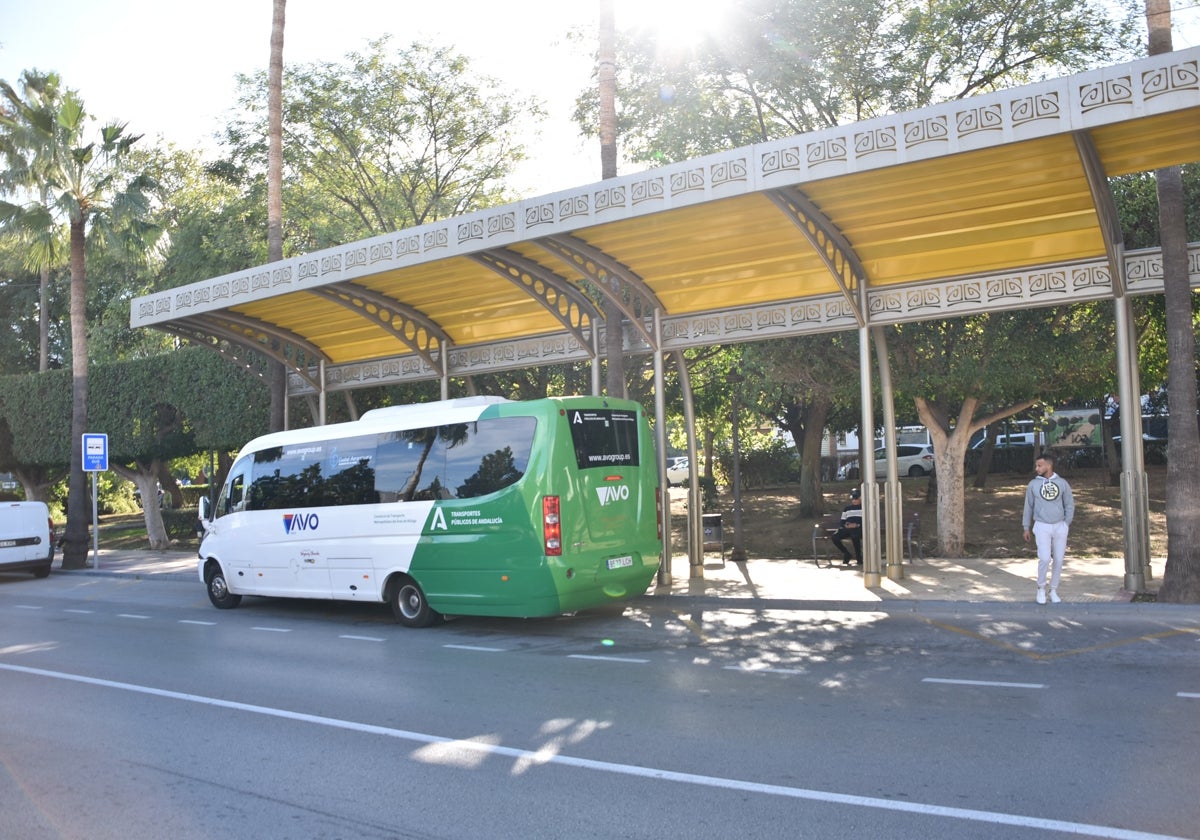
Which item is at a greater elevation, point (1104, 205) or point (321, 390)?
point (1104, 205)

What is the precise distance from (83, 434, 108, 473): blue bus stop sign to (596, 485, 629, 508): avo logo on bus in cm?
1593

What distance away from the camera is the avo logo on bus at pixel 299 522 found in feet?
45.5

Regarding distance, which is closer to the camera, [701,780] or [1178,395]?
[701,780]

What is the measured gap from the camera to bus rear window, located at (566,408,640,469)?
38.2 ft

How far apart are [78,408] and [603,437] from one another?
18.5 meters

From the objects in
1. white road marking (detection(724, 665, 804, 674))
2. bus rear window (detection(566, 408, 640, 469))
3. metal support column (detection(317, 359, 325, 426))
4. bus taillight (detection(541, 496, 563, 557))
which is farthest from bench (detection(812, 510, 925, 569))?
metal support column (detection(317, 359, 325, 426))

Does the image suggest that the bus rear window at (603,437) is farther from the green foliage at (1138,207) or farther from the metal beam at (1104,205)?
the green foliage at (1138,207)

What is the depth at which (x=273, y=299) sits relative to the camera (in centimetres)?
1773

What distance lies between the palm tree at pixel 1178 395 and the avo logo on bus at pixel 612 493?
6.41m

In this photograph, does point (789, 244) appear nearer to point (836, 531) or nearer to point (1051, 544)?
point (1051, 544)

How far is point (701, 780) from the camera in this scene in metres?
5.79

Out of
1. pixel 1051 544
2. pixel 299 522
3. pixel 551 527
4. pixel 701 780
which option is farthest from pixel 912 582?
pixel 701 780

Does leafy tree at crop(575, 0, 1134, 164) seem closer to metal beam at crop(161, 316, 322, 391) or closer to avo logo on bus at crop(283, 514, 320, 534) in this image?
metal beam at crop(161, 316, 322, 391)

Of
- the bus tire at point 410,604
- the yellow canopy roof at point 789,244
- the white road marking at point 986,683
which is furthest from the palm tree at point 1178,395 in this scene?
the bus tire at point 410,604
